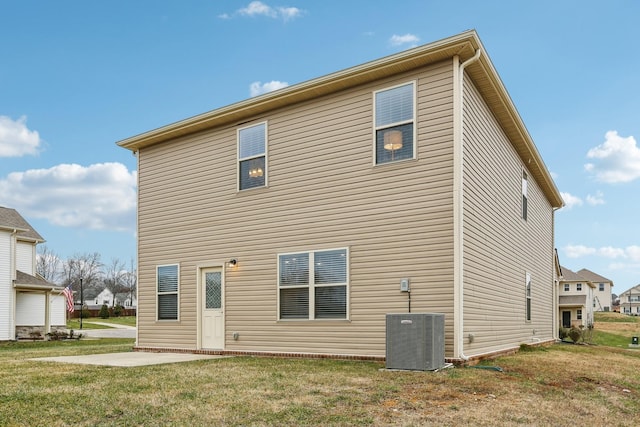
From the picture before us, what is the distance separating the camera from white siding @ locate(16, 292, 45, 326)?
25109 mm

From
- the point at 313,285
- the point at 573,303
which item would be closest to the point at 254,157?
the point at 313,285

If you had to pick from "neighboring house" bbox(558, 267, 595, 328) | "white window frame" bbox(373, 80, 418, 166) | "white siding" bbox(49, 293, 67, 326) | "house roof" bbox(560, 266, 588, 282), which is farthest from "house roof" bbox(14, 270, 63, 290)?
"house roof" bbox(560, 266, 588, 282)

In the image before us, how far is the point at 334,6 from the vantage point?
48.0 ft

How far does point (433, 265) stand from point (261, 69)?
11.5m

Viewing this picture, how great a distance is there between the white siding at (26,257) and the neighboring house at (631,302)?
8808cm

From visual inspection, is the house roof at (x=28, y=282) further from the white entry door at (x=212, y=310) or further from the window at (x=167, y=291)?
the white entry door at (x=212, y=310)

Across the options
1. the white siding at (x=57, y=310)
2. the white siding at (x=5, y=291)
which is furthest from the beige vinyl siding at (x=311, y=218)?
the white siding at (x=57, y=310)

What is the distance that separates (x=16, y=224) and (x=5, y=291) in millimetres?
2947

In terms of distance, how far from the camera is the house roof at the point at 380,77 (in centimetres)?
875

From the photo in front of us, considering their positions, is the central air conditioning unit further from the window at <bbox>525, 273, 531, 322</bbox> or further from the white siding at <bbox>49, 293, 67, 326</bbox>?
the white siding at <bbox>49, 293, 67, 326</bbox>

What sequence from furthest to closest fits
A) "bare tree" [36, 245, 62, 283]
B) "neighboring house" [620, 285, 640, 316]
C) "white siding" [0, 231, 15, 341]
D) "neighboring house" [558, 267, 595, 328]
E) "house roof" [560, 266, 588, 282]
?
"neighboring house" [620, 285, 640, 316]
"bare tree" [36, 245, 62, 283]
"house roof" [560, 266, 588, 282]
"neighboring house" [558, 267, 595, 328]
"white siding" [0, 231, 15, 341]

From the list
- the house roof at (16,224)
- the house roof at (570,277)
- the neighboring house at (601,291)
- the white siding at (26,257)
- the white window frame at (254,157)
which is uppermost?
the white window frame at (254,157)

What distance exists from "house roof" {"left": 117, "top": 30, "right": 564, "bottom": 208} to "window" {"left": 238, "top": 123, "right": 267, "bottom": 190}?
1.19 ft

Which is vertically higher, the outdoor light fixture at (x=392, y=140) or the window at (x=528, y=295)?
the outdoor light fixture at (x=392, y=140)
